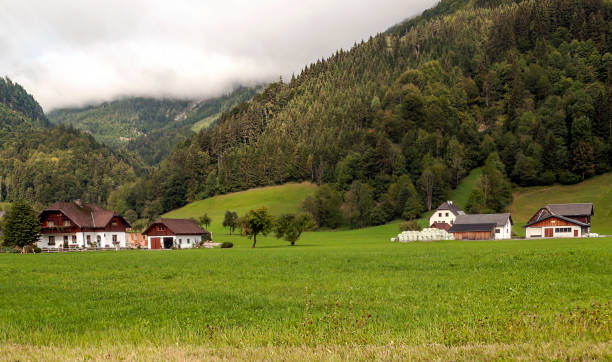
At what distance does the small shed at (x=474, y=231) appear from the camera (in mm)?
92050

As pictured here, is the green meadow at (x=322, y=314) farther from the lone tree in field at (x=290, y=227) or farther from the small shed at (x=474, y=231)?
the small shed at (x=474, y=231)

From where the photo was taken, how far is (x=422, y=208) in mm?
124875

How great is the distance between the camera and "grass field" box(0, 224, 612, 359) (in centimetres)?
937

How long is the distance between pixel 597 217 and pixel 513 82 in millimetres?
80816

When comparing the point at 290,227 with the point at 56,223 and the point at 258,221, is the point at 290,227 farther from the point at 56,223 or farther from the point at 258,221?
the point at 56,223

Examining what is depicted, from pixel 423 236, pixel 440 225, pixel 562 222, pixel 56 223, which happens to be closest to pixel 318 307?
pixel 423 236

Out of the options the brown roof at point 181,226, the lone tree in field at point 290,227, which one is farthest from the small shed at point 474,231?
the brown roof at point 181,226

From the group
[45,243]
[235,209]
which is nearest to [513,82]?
[235,209]

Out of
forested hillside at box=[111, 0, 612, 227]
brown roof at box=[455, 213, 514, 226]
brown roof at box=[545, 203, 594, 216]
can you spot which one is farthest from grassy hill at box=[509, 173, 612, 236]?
brown roof at box=[455, 213, 514, 226]

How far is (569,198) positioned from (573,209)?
27108 millimetres

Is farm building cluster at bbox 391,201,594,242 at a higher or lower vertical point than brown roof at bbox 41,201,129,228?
lower

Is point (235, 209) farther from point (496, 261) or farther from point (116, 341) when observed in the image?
point (116, 341)

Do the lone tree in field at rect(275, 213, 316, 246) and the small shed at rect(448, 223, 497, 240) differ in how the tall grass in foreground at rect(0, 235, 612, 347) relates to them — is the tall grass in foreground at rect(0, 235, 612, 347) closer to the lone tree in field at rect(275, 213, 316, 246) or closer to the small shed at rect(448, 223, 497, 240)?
the lone tree in field at rect(275, 213, 316, 246)

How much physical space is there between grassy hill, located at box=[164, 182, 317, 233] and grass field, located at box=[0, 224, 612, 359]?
4963 inches
